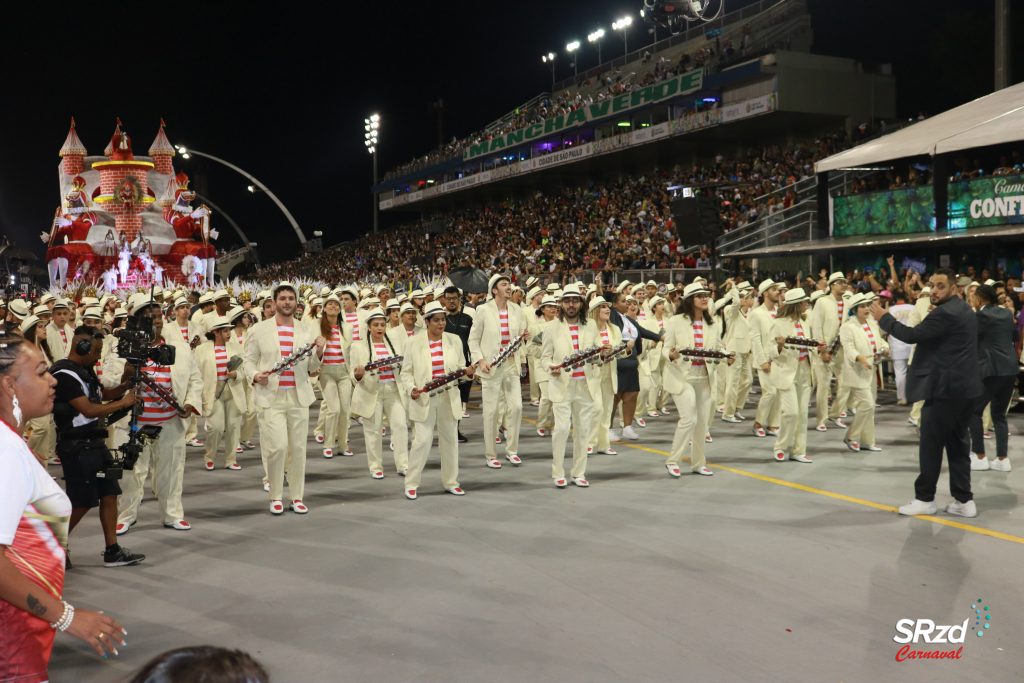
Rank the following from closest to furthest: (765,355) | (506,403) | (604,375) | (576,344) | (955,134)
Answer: (576,344) < (506,403) < (765,355) < (604,375) < (955,134)

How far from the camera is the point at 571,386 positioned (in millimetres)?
9391

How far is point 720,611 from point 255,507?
4899mm

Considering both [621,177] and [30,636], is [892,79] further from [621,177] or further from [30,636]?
[30,636]

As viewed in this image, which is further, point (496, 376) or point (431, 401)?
point (496, 376)

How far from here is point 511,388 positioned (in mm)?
10789

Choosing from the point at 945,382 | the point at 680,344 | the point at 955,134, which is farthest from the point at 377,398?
the point at 955,134

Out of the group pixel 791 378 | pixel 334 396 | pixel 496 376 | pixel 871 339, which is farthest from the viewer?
pixel 871 339

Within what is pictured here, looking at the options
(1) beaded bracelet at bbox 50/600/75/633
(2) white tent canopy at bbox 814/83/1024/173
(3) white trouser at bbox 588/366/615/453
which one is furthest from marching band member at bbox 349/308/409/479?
(2) white tent canopy at bbox 814/83/1024/173

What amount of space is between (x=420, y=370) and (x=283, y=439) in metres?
1.58

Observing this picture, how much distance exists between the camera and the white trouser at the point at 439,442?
883cm

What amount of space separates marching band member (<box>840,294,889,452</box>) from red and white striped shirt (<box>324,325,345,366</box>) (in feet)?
20.9

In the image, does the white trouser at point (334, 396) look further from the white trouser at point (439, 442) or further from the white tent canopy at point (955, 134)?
the white tent canopy at point (955, 134)

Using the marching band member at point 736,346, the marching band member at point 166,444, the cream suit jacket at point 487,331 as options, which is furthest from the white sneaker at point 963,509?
the marching band member at point 166,444

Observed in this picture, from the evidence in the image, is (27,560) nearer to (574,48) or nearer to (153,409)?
(153,409)
